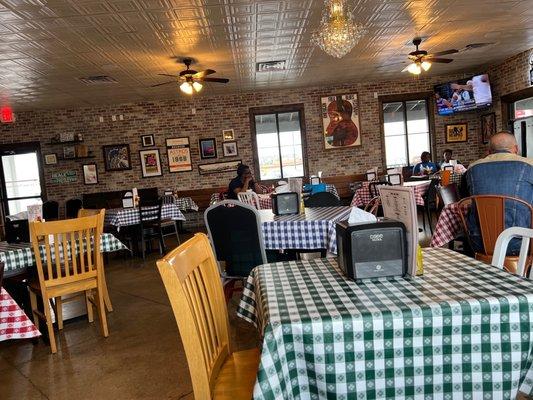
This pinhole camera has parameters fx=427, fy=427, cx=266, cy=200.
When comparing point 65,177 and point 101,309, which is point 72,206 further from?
point 101,309

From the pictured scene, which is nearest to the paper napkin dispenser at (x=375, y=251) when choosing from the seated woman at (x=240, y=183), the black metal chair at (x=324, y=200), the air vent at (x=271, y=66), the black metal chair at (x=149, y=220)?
the black metal chair at (x=324, y=200)

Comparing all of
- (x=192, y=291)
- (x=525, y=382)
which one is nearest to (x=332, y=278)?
(x=192, y=291)

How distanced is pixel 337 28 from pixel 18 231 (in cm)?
397

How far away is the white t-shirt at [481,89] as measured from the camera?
33.0 ft

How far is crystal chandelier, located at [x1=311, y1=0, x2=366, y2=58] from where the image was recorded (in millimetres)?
4887

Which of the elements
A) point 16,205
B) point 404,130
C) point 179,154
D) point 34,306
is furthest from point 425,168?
point 16,205

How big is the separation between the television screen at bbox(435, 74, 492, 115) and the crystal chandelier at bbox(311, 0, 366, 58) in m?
6.13

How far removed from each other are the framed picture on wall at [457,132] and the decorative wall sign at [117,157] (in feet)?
26.6

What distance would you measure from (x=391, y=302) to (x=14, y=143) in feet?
37.2

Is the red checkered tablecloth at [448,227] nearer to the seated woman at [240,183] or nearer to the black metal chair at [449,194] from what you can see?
the black metal chair at [449,194]

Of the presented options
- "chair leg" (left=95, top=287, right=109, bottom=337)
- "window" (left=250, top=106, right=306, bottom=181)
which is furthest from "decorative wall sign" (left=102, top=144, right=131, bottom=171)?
"chair leg" (left=95, top=287, right=109, bottom=337)

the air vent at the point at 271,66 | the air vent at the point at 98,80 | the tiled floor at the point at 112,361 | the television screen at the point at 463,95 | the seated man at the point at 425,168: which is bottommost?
the tiled floor at the point at 112,361

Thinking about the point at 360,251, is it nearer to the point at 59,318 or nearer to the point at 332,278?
the point at 332,278

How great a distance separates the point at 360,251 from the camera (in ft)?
4.99
